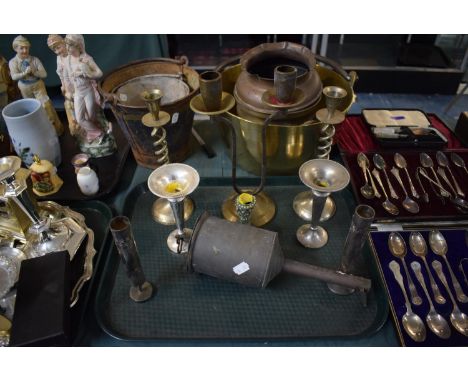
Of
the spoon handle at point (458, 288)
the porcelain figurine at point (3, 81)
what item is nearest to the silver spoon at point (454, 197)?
the spoon handle at point (458, 288)

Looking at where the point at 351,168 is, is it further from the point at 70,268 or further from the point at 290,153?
the point at 70,268

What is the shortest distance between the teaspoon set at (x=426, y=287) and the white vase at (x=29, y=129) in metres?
1.13

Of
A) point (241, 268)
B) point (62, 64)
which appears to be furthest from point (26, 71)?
point (241, 268)

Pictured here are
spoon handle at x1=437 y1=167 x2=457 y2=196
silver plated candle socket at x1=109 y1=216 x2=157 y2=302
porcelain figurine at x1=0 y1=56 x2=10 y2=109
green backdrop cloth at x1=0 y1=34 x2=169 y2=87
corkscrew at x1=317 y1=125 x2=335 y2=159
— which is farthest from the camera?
green backdrop cloth at x1=0 y1=34 x2=169 y2=87

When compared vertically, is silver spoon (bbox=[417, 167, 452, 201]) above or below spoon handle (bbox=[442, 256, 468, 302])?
above

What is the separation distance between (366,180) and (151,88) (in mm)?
842

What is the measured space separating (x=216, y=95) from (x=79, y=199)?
1.95 ft

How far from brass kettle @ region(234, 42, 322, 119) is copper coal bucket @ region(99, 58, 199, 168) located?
0.18m

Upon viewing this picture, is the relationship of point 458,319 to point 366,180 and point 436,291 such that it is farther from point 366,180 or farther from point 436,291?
point 366,180

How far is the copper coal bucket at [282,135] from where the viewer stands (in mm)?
1045

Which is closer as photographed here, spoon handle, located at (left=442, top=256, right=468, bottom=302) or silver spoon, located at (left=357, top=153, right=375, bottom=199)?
spoon handle, located at (left=442, top=256, right=468, bottom=302)

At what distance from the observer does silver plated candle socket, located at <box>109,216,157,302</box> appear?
2.47 feet

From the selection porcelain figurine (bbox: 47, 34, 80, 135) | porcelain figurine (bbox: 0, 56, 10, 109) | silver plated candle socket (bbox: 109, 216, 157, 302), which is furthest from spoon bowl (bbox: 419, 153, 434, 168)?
porcelain figurine (bbox: 0, 56, 10, 109)

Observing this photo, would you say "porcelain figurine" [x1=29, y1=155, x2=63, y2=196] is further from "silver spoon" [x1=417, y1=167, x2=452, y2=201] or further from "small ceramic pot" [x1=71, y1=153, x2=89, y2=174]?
"silver spoon" [x1=417, y1=167, x2=452, y2=201]
